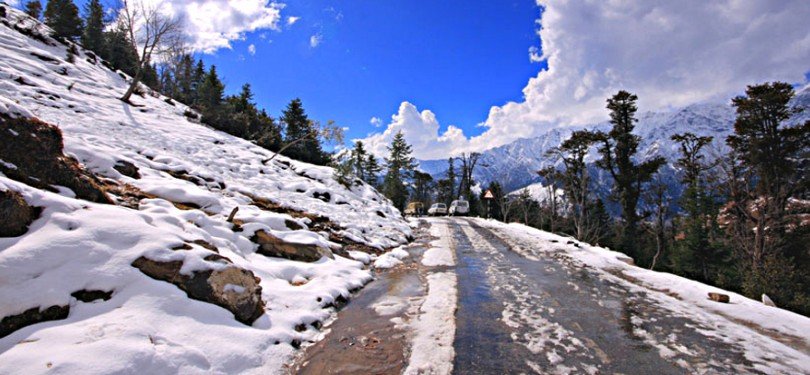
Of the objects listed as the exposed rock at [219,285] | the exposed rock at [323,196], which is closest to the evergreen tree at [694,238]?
the exposed rock at [323,196]

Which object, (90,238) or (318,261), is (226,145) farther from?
(90,238)

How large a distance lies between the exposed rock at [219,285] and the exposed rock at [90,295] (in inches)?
18.5

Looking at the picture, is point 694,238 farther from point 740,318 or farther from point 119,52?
point 119,52

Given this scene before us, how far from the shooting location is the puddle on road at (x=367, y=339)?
11.7 ft

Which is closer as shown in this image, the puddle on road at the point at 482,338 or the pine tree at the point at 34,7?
the puddle on road at the point at 482,338

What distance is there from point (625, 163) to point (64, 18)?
4938 cm

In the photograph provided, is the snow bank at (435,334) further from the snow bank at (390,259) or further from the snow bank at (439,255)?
the snow bank at (439,255)

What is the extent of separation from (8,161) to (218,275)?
10.7 ft

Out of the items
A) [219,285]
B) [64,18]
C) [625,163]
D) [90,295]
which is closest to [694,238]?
[625,163]

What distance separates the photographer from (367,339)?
169 inches

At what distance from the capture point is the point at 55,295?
315 centimetres

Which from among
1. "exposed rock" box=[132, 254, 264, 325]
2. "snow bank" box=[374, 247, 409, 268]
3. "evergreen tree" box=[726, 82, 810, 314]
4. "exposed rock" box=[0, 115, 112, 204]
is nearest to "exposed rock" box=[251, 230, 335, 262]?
"snow bank" box=[374, 247, 409, 268]

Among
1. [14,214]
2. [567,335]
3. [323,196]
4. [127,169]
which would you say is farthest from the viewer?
[323,196]

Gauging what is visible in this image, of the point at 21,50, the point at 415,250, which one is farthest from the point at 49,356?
the point at 21,50
